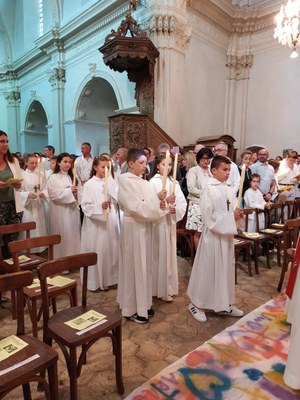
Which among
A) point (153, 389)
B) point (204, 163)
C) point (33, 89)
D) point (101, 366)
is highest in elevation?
point (33, 89)

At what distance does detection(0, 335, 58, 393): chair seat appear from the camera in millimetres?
1542

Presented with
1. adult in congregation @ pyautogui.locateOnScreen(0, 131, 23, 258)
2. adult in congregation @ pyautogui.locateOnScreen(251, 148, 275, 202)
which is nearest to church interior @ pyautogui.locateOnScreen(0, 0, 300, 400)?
adult in congregation @ pyautogui.locateOnScreen(0, 131, 23, 258)

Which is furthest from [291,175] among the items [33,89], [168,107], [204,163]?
[33,89]

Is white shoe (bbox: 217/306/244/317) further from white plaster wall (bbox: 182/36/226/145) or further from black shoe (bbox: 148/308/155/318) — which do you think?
white plaster wall (bbox: 182/36/226/145)

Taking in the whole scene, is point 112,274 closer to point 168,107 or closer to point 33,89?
point 168,107

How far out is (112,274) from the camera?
4.17 metres

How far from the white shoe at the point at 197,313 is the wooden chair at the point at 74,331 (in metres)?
1.27

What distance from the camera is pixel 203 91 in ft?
33.3

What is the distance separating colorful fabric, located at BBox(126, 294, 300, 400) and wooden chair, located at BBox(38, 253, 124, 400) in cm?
39

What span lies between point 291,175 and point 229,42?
6.79 meters

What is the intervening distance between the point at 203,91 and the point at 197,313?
8.59 metres

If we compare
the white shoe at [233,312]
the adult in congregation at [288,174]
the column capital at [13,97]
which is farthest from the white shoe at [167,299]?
the column capital at [13,97]

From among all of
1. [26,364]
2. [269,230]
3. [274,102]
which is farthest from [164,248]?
[274,102]

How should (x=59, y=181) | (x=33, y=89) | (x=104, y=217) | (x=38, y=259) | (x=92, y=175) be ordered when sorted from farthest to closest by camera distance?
1. (x=33, y=89)
2. (x=59, y=181)
3. (x=92, y=175)
4. (x=104, y=217)
5. (x=38, y=259)
